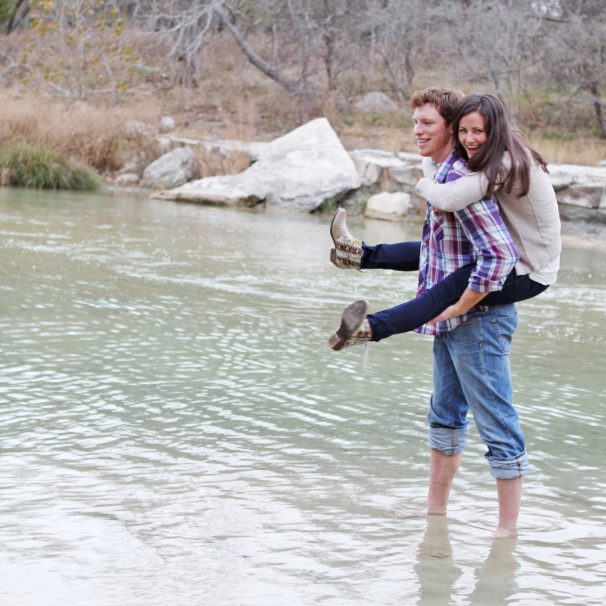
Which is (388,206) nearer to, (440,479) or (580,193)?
(580,193)

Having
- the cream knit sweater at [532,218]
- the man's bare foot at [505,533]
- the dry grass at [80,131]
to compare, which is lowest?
the man's bare foot at [505,533]

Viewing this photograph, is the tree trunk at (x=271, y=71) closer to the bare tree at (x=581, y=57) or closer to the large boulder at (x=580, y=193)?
the bare tree at (x=581, y=57)

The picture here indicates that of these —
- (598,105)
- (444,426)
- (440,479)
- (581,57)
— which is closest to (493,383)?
(444,426)

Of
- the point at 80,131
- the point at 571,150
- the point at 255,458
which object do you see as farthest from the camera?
the point at 571,150

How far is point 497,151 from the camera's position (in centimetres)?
321

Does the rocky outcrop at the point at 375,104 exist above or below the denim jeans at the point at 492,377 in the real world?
above

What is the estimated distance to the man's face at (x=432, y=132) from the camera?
3404 mm

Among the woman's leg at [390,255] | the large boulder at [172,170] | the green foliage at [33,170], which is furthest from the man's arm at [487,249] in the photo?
the large boulder at [172,170]

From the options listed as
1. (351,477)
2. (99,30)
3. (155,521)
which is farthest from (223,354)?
(99,30)

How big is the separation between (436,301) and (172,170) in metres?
15.9

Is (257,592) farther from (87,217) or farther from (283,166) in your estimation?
(283,166)

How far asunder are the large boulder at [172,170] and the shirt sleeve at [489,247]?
1565 cm

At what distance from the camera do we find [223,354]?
6125 millimetres

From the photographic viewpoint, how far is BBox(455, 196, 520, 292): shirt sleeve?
320 centimetres
